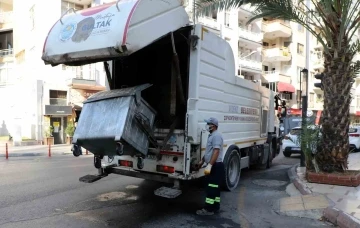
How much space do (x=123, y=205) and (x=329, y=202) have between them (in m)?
3.74

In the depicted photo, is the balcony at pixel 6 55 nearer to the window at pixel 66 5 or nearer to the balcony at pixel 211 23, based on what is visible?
the window at pixel 66 5

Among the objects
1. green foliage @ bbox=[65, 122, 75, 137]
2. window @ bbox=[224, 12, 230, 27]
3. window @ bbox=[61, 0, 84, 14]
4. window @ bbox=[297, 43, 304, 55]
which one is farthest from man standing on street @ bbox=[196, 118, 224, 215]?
window @ bbox=[297, 43, 304, 55]

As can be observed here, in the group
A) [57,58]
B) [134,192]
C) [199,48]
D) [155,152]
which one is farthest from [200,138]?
[57,58]

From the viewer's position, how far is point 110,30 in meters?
5.29

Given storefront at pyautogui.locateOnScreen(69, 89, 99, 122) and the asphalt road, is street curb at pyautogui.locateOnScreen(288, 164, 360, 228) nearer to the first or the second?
the asphalt road

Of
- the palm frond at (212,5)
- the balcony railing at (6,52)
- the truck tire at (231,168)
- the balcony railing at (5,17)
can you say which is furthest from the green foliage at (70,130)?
the truck tire at (231,168)

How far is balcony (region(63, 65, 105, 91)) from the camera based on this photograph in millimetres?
25125

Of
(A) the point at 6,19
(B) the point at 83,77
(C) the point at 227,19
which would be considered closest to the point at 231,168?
(B) the point at 83,77

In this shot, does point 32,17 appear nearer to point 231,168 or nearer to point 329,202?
point 231,168

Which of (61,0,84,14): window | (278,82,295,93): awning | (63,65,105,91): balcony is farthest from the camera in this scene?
(278,82,295,93): awning

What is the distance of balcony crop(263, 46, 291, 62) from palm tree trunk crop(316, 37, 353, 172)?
3181 centimetres

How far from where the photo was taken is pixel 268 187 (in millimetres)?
8547

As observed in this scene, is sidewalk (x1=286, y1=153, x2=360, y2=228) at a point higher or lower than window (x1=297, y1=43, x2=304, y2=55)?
lower

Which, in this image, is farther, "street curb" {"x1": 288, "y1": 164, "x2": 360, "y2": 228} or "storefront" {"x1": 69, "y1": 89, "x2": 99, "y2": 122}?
"storefront" {"x1": 69, "y1": 89, "x2": 99, "y2": 122}
